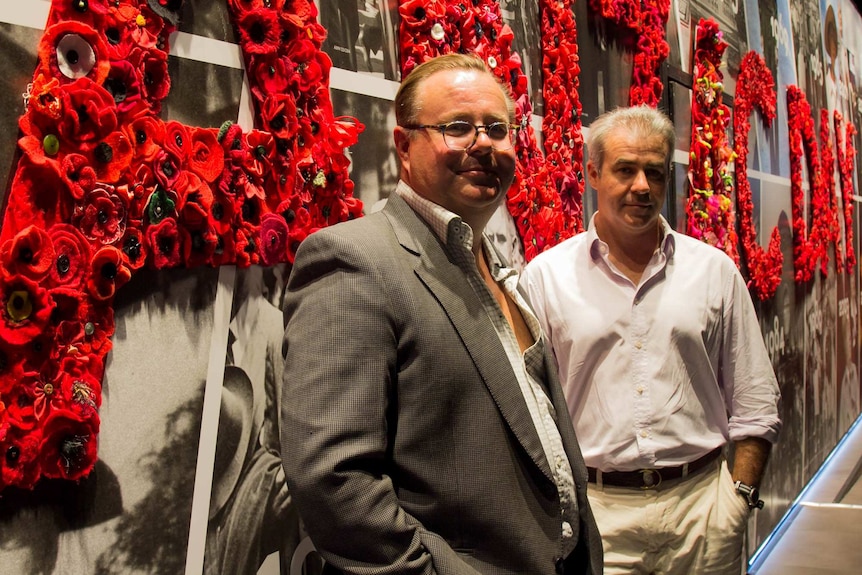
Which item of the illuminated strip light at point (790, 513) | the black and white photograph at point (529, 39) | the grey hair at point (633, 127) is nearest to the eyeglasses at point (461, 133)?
the grey hair at point (633, 127)

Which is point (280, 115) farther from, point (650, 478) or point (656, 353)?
point (650, 478)

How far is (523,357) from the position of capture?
148 cm

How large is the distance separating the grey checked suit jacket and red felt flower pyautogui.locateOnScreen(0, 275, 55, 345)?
1.12 ft

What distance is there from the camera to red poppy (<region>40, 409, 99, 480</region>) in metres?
1.19

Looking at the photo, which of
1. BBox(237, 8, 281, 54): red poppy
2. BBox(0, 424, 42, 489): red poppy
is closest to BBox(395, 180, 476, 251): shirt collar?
BBox(237, 8, 281, 54): red poppy

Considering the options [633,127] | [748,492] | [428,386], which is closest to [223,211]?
[428,386]

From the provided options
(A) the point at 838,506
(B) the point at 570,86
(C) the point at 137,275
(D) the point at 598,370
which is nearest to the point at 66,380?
(C) the point at 137,275

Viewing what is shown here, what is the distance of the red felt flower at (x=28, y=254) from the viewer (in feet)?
3.68

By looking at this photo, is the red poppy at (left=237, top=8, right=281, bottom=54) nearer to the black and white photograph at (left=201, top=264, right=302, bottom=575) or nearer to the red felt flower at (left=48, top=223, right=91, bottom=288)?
the black and white photograph at (left=201, top=264, right=302, bottom=575)

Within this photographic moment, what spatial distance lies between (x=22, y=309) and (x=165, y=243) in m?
0.27

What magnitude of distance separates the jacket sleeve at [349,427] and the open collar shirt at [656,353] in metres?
0.95

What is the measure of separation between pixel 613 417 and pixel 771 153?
3.27 m

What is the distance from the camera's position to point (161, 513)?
1.39 meters

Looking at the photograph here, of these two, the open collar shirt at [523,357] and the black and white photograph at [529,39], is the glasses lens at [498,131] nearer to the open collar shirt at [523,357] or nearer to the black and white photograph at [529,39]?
the open collar shirt at [523,357]
